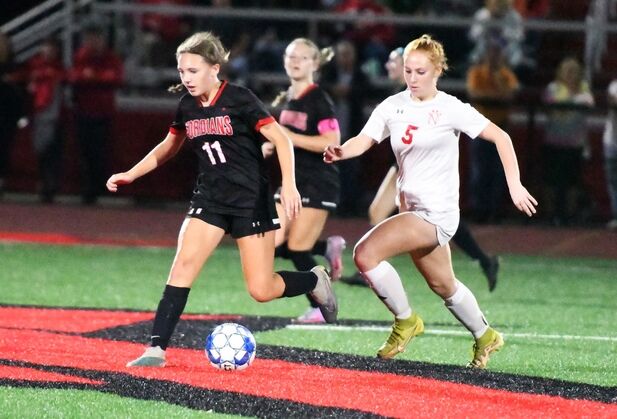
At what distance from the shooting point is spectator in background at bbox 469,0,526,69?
18.1 metres

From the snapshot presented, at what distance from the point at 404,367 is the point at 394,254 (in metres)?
0.64

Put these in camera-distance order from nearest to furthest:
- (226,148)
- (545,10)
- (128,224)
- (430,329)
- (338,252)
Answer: (226,148), (430,329), (338,252), (128,224), (545,10)

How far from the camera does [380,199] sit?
10992 millimetres

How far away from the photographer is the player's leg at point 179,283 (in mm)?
7648

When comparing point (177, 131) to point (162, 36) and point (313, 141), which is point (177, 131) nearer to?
point (313, 141)

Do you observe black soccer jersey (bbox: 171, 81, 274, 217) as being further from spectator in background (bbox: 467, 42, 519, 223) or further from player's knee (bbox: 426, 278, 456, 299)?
spectator in background (bbox: 467, 42, 519, 223)

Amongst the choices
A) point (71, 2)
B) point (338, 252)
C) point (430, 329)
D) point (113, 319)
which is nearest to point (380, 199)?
point (338, 252)

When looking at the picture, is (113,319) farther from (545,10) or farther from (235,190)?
(545,10)

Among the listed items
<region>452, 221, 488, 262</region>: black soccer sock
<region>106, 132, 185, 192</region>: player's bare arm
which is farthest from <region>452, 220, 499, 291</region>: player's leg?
<region>106, 132, 185, 192</region>: player's bare arm

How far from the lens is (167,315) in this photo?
301 inches

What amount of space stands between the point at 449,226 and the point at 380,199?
3.03m

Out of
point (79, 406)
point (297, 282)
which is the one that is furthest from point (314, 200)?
point (79, 406)

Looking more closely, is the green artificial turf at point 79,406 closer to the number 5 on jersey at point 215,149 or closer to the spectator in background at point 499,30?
the number 5 on jersey at point 215,149

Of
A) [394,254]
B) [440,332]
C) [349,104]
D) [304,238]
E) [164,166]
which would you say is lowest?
[164,166]
